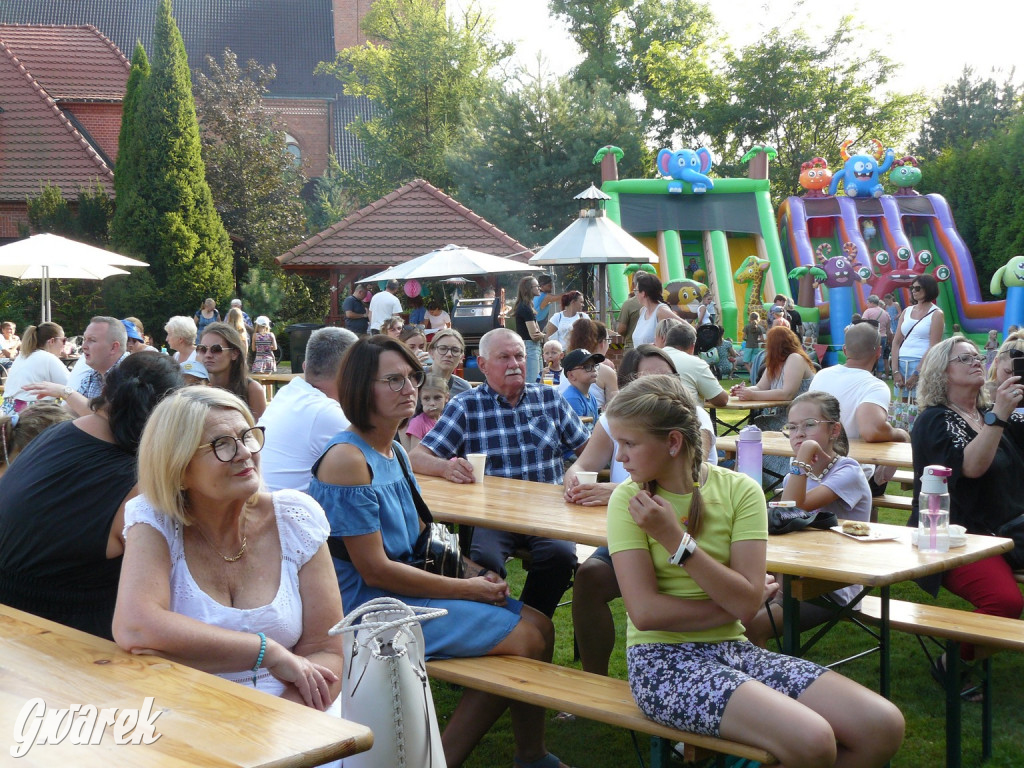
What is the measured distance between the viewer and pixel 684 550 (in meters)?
2.77

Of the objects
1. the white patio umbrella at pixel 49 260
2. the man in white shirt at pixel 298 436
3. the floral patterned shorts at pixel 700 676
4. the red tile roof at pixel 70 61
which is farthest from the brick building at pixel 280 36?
the floral patterned shorts at pixel 700 676

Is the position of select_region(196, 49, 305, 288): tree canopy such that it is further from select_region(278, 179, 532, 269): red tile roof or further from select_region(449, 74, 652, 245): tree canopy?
select_region(278, 179, 532, 269): red tile roof

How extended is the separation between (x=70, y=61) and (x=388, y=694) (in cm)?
3298

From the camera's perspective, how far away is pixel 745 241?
24.0m

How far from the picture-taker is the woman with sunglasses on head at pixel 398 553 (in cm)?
330

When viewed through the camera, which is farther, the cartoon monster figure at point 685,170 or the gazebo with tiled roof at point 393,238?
the cartoon monster figure at point 685,170

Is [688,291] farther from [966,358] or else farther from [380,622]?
[380,622]

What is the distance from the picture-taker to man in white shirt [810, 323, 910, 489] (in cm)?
615

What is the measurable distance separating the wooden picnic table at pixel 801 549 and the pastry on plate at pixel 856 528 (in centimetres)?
5

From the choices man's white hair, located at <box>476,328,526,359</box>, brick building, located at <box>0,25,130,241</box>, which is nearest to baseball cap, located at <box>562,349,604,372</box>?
man's white hair, located at <box>476,328,526,359</box>

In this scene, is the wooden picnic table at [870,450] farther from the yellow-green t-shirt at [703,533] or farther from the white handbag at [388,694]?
the white handbag at [388,694]

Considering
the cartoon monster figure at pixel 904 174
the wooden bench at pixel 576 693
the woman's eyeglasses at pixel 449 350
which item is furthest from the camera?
the cartoon monster figure at pixel 904 174

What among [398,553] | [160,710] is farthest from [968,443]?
[160,710]

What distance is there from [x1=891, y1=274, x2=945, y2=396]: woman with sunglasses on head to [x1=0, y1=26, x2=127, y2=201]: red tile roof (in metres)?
22.2
